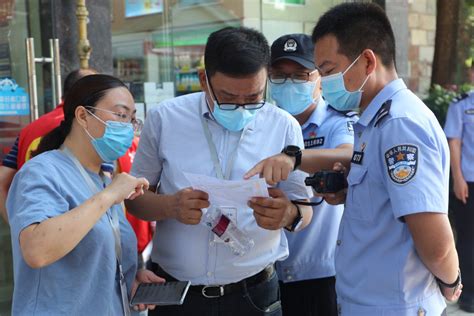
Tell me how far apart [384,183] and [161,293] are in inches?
32.3

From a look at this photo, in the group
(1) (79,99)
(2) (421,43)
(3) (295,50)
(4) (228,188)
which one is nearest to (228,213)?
(4) (228,188)

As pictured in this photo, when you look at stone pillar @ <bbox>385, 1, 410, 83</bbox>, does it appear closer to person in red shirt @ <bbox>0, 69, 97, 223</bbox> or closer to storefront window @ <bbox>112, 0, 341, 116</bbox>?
storefront window @ <bbox>112, 0, 341, 116</bbox>

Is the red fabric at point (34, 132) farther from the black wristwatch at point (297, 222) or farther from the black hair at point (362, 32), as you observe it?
the black hair at point (362, 32)

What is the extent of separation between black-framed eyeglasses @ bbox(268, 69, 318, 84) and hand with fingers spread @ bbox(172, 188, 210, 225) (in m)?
0.87

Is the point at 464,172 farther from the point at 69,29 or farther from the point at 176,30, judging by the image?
the point at 69,29

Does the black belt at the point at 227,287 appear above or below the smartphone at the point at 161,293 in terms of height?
below

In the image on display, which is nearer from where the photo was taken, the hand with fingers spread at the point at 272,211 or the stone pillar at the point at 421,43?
the hand with fingers spread at the point at 272,211

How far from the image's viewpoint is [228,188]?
1860mm

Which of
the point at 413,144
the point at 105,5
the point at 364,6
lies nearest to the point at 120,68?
the point at 105,5

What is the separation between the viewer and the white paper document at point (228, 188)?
6.01 feet

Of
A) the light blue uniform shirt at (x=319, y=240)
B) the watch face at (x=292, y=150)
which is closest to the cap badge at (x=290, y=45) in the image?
the light blue uniform shirt at (x=319, y=240)

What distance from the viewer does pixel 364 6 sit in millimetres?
1901

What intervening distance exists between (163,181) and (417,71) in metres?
5.12

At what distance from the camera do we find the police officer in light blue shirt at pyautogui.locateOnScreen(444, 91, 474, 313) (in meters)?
4.75
